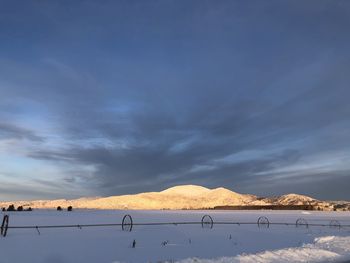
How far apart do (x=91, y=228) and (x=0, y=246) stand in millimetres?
13160

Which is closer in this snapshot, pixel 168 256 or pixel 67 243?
pixel 168 256

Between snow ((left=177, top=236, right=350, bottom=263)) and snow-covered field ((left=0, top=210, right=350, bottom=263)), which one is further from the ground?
snow-covered field ((left=0, top=210, right=350, bottom=263))

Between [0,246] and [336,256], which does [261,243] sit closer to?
[336,256]

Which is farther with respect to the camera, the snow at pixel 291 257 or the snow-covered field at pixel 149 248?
the snow-covered field at pixel 149 248

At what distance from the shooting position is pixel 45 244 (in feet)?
91.0

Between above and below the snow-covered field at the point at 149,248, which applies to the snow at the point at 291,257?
below

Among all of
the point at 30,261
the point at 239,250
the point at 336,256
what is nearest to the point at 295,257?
the point at 336,256

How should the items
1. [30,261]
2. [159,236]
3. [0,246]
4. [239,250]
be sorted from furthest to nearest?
[159,236] < [239,250] < [0,246] < [30,261]

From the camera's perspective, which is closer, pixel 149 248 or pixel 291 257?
pixel 291 257

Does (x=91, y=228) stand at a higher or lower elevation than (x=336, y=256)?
higher

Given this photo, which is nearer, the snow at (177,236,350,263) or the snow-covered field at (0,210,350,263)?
the snow at (177,236,350,263)

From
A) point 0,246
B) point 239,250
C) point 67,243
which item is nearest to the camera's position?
point 0,246

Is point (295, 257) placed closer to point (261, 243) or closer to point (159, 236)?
point (261, 243)

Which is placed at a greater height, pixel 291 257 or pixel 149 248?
pixel 149 248
